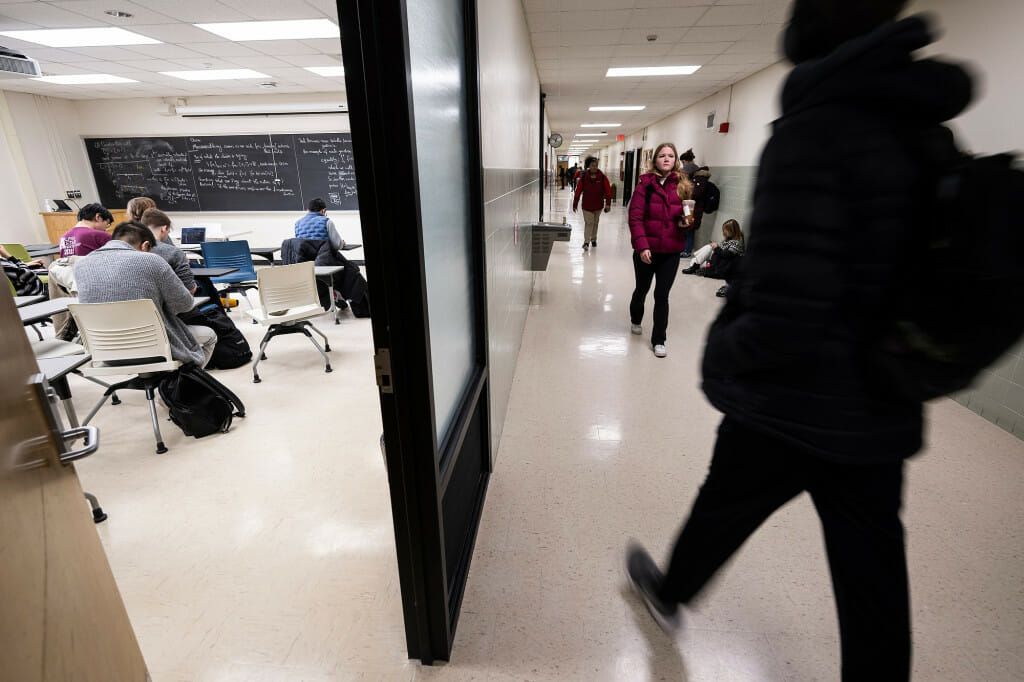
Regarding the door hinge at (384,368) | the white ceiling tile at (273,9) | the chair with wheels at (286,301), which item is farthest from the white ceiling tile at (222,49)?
the door hinge at (384,368)

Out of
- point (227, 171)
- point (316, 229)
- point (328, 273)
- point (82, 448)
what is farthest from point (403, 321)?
point (227, 171)

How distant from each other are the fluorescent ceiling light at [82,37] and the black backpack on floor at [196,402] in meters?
3.74

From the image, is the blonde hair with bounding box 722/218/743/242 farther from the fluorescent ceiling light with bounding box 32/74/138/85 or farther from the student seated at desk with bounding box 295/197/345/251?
the fluorescent ceiling light with bounding box 32/74/138/85

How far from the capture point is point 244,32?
14.8 feet

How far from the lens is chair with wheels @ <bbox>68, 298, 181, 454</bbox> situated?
246cm

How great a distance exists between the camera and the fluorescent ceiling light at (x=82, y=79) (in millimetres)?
6220

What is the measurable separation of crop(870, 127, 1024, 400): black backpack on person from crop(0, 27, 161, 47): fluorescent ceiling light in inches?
238

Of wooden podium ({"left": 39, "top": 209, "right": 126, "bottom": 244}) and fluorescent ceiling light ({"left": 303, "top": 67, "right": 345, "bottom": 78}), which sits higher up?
fluorescent ceiling light ({"left": 303, "top": 67, "right": 345, "bottom": 78})

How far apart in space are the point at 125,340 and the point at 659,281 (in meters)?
3.28

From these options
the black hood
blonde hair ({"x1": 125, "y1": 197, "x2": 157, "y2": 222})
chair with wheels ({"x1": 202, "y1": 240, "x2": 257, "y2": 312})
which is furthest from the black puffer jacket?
chair with wheels ({"x1": 202, "y1": 240, "x2": 257, "y2": 312})

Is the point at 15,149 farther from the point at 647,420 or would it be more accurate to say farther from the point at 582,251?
the point at 647,420

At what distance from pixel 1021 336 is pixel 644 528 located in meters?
1.41

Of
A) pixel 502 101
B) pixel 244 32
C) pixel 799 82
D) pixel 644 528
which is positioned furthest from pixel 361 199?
pixel 244 32

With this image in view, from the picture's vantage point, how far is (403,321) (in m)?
1.12
